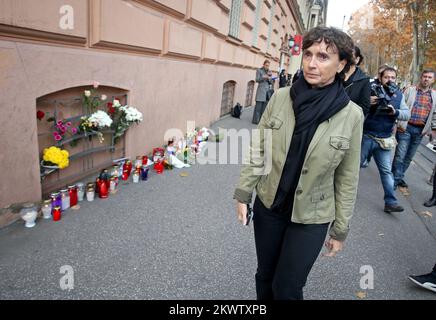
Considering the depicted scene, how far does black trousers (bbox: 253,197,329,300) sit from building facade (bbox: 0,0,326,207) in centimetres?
253

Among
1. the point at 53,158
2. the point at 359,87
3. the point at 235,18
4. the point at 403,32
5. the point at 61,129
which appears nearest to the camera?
the point at 53,158

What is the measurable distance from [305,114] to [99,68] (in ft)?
10.7

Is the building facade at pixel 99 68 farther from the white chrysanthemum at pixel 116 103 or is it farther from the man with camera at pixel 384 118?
the man with camera at pixel 384 118

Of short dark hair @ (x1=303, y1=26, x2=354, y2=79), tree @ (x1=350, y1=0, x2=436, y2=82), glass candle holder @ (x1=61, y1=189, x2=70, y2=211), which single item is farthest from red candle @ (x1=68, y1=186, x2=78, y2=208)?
tree @ (x1=350, y1=0, x2=436, y2=82)

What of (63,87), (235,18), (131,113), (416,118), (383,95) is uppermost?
(235,18)

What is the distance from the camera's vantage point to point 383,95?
4344 millimetres

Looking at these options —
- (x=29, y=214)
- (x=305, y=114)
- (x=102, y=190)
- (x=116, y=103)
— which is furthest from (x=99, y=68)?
(x=305, y=114)

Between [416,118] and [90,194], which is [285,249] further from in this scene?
[416,118]

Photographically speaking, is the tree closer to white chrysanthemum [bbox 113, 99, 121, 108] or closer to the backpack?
the backpack

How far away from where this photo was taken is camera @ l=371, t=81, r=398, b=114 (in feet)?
14.2

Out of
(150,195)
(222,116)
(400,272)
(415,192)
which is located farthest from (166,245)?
(222,116)

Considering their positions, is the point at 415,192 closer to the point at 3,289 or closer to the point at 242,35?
the point at 3,289

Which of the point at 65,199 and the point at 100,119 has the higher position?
the point at 100,119

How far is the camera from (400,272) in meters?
3.24
